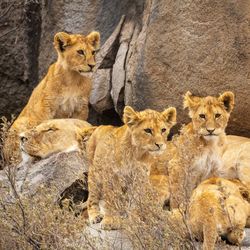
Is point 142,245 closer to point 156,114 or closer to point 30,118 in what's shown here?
point 156,114

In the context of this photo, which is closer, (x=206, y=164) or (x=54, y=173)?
(x=206, y=164)

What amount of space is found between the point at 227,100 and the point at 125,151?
4.17 feet

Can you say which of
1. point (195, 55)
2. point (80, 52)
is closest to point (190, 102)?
point (195, 55)

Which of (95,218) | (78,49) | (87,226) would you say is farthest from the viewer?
(78,49)

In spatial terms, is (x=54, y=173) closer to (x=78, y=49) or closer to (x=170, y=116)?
(x=170, y=116)

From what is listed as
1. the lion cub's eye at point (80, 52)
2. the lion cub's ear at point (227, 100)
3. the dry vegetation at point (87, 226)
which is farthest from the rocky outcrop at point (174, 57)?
the dry vegetation at point (87, 226)

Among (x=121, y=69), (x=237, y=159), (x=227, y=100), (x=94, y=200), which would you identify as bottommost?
(x=94, y=200)

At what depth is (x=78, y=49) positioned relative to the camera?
15.3m

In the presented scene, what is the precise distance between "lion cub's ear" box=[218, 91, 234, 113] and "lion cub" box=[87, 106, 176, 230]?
56 centimetres

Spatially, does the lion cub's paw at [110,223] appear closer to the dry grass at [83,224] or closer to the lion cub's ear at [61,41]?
the dry grass at [83,224]

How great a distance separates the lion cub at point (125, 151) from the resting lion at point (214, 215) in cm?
95

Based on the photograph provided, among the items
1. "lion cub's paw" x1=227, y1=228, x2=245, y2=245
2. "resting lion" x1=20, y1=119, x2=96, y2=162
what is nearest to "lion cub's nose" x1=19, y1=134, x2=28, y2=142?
"resting lion" x1=20, y1=119, x2=96, y2=162

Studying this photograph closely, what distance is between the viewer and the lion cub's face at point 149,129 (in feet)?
40.9

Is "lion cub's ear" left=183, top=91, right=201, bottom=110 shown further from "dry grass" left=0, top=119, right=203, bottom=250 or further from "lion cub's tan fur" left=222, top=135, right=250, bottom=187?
"dry grass" left=0, top=119, right=203, bottom=250
